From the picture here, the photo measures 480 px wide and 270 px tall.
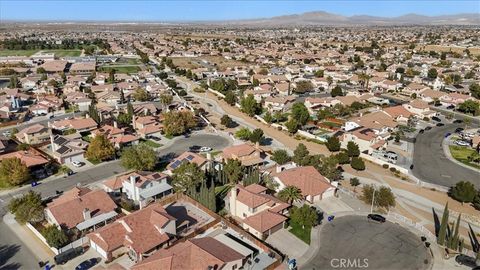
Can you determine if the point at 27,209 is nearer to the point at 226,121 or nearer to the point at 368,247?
the point at 368,247

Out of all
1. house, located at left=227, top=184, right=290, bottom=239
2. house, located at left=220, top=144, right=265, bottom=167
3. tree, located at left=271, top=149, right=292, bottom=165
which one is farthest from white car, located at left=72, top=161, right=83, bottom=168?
tree, located at left=271, top=149, right=292, bottom=165

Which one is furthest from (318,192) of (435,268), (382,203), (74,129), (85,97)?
(85,97)

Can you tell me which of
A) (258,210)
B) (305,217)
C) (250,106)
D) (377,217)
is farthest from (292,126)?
(305,217)

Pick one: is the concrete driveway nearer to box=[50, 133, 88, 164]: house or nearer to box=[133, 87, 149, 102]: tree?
box=[50, 133, 88, 164]: house

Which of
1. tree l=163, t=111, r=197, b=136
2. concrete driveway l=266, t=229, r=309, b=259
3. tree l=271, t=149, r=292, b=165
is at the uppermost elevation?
tree l=163, t=111, r=197, b=136

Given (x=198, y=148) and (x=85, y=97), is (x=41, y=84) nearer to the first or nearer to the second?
(x=85, y=97)
